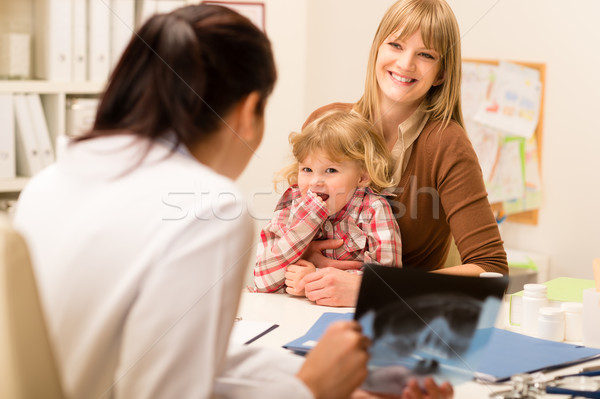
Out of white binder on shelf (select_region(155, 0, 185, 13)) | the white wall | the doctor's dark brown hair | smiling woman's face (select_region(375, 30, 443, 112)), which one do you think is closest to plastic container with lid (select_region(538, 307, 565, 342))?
smiling woman's face (select_region(375, 30, 443, 112))

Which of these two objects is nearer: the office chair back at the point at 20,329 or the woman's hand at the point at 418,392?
the office chair back at the point at 20,329

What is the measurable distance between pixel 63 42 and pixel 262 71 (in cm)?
196

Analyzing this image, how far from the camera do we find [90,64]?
2.74 meters

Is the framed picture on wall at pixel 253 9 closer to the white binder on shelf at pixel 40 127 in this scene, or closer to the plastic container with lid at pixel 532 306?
the white binder on shelf at pixel 40 127

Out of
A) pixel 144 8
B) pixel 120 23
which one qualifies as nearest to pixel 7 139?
pixel 120 23

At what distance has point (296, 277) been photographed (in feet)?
5.66

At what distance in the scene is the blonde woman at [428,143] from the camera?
5.95ft

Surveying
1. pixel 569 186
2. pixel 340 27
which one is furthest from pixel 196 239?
pixel 340 27

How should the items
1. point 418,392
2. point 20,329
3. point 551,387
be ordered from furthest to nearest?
point 551,387
point 418,392
point 20,329

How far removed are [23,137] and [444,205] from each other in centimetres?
165

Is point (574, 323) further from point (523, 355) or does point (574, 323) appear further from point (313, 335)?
point (313, 335)

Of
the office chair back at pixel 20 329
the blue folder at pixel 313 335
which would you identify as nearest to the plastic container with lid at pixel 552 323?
the blue folder at pixel 313 335

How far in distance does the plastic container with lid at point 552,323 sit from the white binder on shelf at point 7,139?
79.0 inches

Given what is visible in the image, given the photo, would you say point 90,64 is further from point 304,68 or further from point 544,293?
point 544,293
